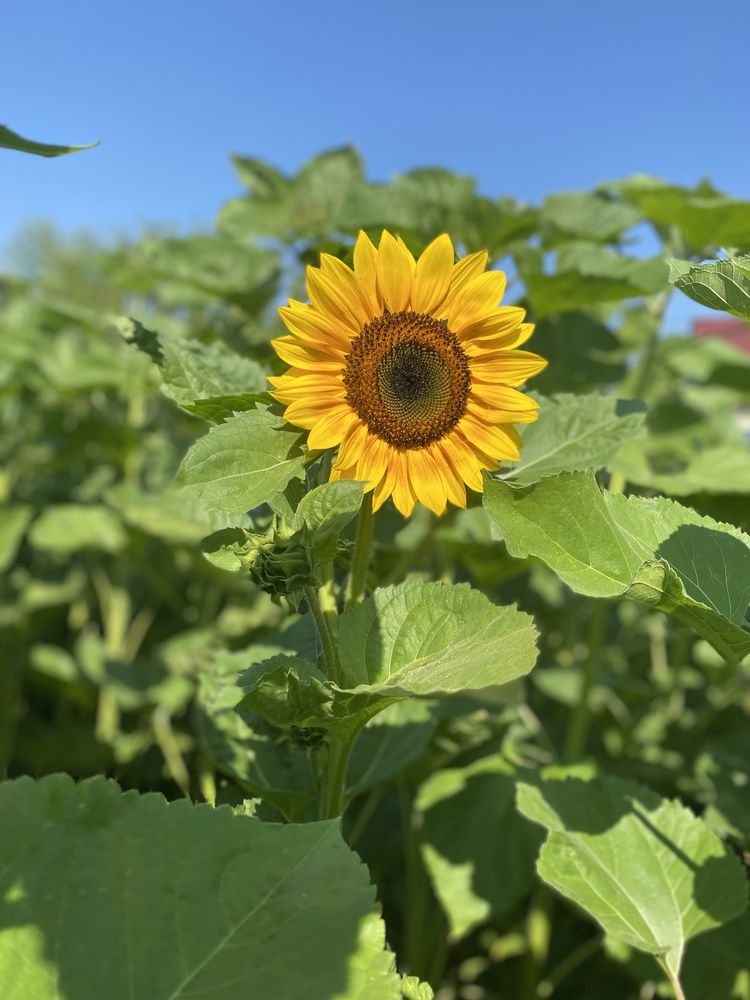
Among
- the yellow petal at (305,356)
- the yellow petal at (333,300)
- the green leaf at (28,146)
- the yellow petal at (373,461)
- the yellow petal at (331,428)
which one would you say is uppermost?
the green leaf at (28,146)

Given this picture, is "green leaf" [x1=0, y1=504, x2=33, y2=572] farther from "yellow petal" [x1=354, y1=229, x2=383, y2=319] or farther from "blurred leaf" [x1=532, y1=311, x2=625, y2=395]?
"yellow petal" [x1=354, y1=229, x2=383, y2=319]

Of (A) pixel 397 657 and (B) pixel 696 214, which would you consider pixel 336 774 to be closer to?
(A) pixel 397 657

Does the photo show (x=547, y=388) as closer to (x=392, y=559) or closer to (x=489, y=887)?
(x=392, y=559)

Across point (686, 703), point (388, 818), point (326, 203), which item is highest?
point (326, 203)

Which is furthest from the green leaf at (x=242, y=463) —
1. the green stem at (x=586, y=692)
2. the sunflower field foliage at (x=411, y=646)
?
the green stem at (x=586, y=692)

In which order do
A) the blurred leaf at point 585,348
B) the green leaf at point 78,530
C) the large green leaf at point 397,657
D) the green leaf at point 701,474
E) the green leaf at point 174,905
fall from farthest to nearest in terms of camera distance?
the green leaf at point 78,530 → the blurred leaf at point 585,348 → the green leaf at point 701,474 → the large green leaf at point 397,657 → the green leaf at point 174,905

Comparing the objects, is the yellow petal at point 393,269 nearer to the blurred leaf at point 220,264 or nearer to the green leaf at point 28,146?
the green leaf at point 28,146

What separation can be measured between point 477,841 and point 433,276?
102 cm

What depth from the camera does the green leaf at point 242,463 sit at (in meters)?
0.82

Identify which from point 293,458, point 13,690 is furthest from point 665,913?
point 13,690

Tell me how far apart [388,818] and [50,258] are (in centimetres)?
2135

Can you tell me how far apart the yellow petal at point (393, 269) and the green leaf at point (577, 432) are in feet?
0.83

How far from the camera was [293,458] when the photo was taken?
0.88 m

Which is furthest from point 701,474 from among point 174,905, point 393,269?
point 174,905
